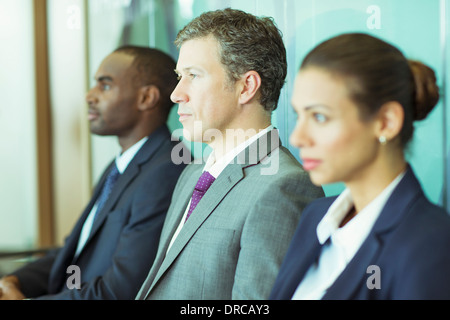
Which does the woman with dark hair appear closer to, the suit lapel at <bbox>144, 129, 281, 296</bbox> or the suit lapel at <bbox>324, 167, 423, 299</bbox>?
the suit lapel at <bbox>324, 167, 423, 299</bbox>

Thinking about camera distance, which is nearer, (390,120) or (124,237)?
(390,120)

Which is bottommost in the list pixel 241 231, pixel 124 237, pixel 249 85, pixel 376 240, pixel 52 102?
pixel 124 237

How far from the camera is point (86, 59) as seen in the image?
3.54 metres

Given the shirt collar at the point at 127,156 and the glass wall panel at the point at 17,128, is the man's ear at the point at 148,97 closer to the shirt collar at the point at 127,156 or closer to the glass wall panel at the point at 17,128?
the shirt collar at the point at 127,156

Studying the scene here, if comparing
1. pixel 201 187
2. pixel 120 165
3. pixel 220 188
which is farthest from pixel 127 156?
pixel 220 188

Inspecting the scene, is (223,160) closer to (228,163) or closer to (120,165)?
(228,163)

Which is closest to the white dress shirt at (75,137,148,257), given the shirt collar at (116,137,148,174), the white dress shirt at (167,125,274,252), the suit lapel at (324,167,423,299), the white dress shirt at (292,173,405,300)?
the shirt collar at (116,137,148,174)

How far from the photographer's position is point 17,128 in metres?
3.73

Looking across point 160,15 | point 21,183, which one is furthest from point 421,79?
point 21,183

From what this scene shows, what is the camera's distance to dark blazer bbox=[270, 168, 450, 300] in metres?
0.97

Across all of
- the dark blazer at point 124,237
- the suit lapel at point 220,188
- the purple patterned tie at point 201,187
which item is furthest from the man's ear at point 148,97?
the suit lapel at point 220,188

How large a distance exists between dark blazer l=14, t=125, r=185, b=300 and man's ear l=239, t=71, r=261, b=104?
2.02 ft

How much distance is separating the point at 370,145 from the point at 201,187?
2.49ft

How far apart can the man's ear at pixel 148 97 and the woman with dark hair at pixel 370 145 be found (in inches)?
53.4
